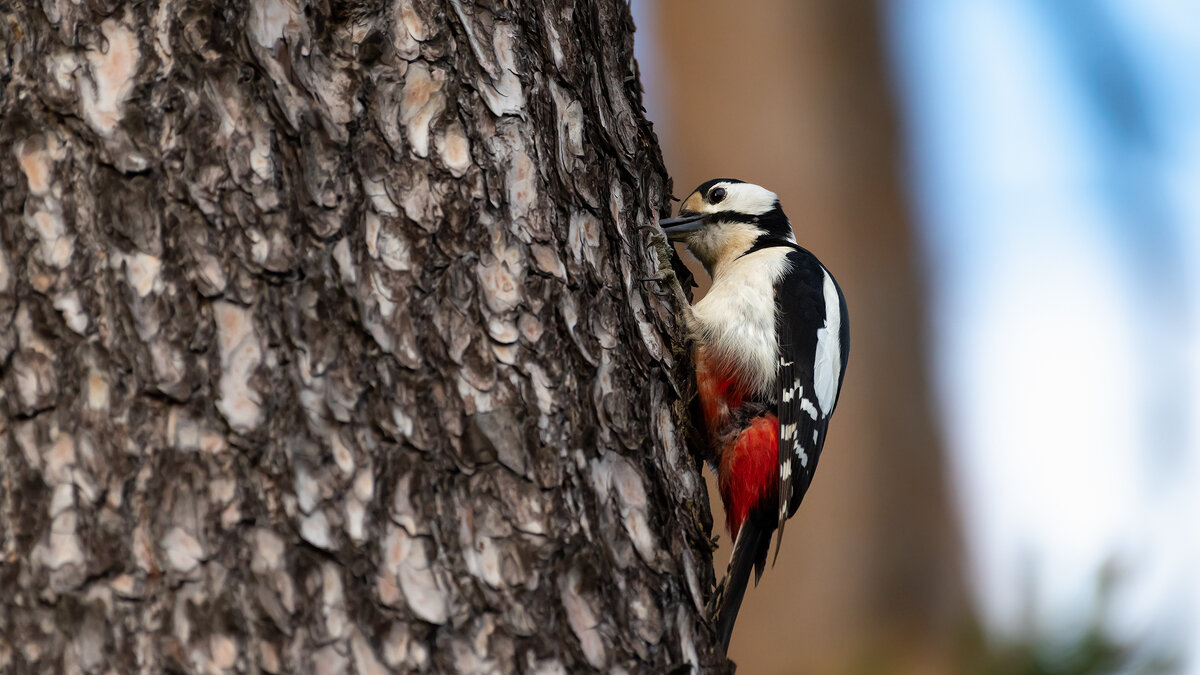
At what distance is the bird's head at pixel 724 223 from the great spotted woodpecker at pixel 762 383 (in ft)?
0.41

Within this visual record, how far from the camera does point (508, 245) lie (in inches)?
56.3

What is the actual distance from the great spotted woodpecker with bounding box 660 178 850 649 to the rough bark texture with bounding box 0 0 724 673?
90cm

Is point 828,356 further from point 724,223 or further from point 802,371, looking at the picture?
point 724,223

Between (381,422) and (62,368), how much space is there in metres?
0.38

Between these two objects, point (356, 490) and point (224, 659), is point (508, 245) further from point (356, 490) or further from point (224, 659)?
point (224, 659)

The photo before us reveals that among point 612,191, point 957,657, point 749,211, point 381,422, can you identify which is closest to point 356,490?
point 381,422

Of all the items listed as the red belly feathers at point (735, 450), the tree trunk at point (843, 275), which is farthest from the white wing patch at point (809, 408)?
the tree trunk at point (843, 275)

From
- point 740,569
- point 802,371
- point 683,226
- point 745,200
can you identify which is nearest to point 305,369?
point 740,569

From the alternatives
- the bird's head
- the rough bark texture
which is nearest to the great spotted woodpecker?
the bird's head

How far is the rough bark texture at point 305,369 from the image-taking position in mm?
1143

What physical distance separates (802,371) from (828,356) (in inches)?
8.3

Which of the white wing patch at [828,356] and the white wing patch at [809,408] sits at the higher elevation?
the white wing patch at [828,356]

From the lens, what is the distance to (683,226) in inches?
113

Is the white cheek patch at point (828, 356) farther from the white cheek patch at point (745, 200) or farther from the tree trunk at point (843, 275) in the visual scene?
the tree trunk at point (843, 275)
